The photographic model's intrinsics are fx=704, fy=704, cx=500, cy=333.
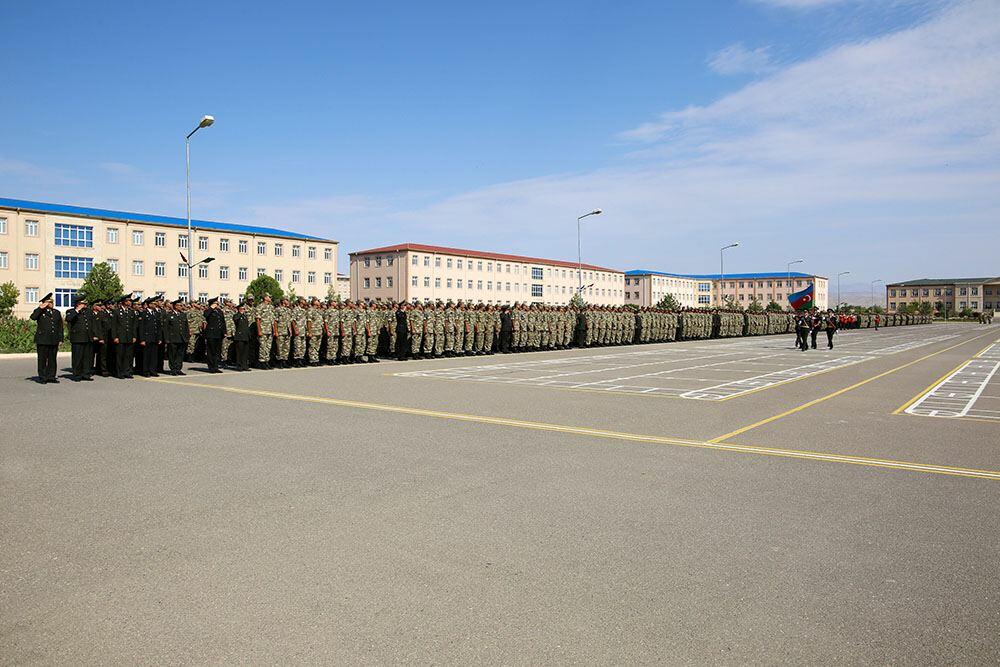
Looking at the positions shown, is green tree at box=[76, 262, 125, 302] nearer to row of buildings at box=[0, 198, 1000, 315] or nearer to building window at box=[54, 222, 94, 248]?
row of buildings at box=[0, 198, 1000, 315]

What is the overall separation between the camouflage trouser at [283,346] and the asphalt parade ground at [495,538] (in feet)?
28.5

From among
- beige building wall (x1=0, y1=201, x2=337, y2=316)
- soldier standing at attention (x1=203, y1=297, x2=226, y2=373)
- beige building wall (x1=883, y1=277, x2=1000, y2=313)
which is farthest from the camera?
beige building wall (x1=883, y1=277, x2=1000, y2=313)

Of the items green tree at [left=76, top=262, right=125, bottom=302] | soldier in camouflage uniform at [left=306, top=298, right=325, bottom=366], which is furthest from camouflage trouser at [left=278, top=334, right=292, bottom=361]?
green tree at [left=76, top=262, right=125, bottom=302]

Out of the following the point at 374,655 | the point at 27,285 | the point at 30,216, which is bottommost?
the point at 374,655

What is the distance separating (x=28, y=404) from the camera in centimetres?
1141

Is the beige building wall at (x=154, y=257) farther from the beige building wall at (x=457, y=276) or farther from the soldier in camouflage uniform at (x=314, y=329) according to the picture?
the soldier in camouflage uniform at (x=314, y=329)

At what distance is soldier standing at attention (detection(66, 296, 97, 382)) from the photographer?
15.6 m

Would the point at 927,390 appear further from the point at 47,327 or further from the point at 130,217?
the point at 130,217

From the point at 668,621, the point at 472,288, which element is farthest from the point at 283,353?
the point at 472,288

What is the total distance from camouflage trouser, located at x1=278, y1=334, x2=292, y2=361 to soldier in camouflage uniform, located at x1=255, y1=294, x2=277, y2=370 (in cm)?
25

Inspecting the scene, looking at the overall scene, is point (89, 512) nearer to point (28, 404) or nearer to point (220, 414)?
point (220, 414)

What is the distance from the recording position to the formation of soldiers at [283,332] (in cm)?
1614

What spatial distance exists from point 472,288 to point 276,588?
10182cm

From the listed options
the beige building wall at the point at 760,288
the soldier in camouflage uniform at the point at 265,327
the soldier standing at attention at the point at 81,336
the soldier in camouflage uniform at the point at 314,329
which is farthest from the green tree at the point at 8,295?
the beige building wall at the point at 760,288
